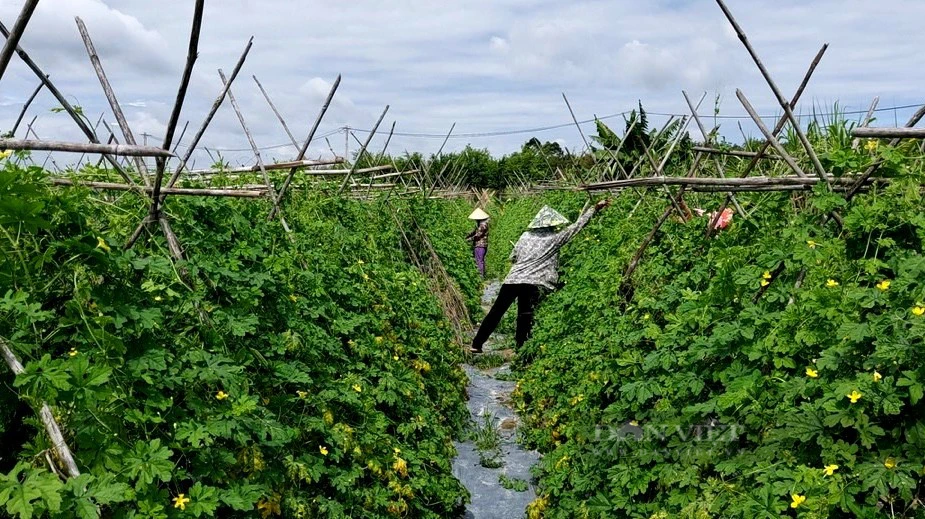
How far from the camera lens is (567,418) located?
5.38 meters

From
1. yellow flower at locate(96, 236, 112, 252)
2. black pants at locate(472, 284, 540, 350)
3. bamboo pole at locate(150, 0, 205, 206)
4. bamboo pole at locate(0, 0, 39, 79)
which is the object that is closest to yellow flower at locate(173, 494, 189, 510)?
yellow flower at locate(96, 236, 112, 252)

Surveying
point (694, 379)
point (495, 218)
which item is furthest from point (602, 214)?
point (495, 218)

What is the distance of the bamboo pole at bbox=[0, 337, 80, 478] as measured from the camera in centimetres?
185

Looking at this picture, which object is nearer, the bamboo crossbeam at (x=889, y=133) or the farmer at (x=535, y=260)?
the bamboo crossbeam at (x=889, y=133)

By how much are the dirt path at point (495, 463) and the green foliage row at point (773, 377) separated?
305 mm

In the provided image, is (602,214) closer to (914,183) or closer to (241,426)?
(914,183)

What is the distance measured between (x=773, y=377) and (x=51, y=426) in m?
2.72

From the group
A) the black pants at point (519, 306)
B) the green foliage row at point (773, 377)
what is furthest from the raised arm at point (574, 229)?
the green foliage row at point (773, 377)

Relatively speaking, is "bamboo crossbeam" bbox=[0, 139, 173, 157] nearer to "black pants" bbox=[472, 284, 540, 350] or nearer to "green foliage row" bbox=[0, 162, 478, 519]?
"green foliage row" bbox=[0, 162, 478, 519]

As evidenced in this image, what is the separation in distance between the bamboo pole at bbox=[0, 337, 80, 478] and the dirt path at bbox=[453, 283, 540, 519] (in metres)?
3.19

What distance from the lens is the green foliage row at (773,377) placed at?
2318 millimetres

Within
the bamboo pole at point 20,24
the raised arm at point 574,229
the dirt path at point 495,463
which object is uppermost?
the bamboo pole at point 20,24

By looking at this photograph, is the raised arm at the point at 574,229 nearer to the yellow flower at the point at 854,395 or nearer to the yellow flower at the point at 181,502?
the yellow flower at the point at 854,395

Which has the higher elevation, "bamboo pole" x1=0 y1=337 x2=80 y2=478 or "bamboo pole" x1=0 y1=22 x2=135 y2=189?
"bamboo pole" x1=0 y1=22 x2=135 y2=189
